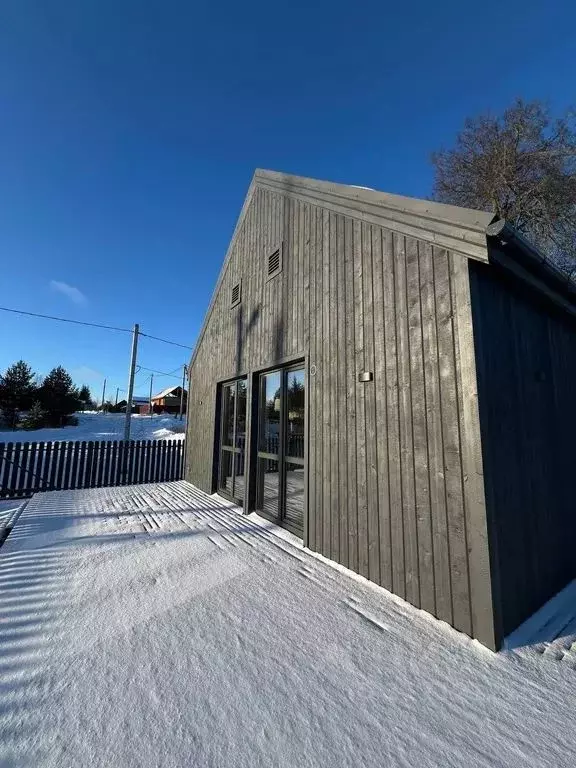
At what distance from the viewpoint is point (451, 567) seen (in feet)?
7.09

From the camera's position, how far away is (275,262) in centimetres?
484

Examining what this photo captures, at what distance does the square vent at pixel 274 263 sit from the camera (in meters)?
4.71

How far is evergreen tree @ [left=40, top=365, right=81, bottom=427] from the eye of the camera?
2470 centimetres

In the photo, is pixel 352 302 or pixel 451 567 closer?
pixel 451 567

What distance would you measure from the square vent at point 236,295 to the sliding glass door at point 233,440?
151 centimetres

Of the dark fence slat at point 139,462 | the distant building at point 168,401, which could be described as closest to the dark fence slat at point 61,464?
the dark fence slat at point 139,462

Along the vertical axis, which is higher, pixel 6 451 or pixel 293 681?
pixel 6 451

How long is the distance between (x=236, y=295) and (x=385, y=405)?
14.0 ft

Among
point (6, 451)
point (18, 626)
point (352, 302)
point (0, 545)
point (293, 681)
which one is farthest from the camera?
point (6, 451)

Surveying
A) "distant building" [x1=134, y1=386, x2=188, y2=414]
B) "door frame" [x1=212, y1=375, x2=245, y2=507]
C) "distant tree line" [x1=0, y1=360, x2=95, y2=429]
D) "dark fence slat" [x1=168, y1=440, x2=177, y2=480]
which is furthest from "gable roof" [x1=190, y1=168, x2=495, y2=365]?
"distant building" [x1=134, y1=386, x2=188, y2=414]

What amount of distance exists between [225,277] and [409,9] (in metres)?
5.63

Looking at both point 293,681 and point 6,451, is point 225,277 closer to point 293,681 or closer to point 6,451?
point 6,451

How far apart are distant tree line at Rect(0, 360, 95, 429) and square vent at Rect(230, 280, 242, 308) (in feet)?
76.8

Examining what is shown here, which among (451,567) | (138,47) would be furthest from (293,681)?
(138,47)
